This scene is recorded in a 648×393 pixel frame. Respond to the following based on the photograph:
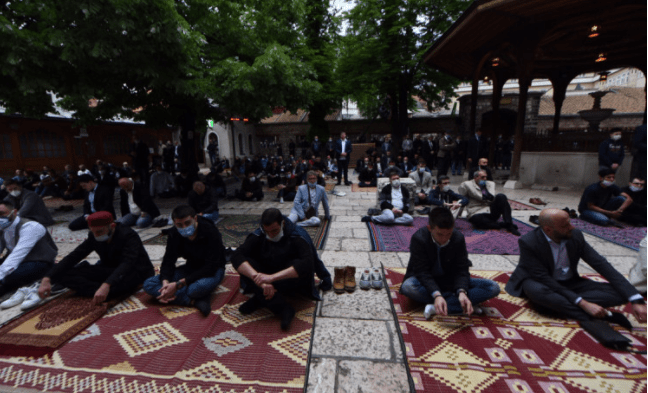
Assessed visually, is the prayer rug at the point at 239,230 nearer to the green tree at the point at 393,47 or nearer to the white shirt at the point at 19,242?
the white shirt at the point at 19,242

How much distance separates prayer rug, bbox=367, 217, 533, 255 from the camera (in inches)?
194

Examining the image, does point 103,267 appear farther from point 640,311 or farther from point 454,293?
point 640,311

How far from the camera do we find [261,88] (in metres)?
7.60

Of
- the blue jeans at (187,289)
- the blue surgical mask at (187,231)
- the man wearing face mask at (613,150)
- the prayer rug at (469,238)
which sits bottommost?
the prayer rug at (469,238)

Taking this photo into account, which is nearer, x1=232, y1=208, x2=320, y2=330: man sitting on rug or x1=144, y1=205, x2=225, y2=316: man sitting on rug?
x1=232, y1=208, x2=320, y2=330: man sitting on rug

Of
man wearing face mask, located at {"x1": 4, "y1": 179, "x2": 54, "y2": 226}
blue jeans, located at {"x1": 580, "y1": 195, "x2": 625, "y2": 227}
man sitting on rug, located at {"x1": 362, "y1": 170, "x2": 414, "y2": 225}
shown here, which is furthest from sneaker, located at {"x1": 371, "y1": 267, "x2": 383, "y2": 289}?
man wearing face mask, located at {"x1": 4, "y1": 179, "x2": 54, "y2": 226}

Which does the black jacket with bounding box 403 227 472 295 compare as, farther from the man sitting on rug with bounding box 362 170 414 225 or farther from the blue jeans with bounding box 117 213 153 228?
the blue jeans with bounding box 117 213 153 228

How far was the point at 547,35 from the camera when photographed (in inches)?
340

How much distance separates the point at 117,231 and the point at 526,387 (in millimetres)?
4035

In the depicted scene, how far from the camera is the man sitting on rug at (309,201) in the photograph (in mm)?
6480

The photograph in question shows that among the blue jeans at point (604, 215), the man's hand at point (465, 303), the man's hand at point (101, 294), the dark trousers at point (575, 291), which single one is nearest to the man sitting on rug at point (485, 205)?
the blue jeans at point (604, 215)

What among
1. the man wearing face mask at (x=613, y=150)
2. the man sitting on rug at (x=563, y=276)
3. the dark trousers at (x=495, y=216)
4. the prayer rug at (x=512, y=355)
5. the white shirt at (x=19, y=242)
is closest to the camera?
the prayer rug at (x=512, y=355)

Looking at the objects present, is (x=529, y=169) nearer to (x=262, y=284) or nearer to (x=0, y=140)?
(x=262, y=284)

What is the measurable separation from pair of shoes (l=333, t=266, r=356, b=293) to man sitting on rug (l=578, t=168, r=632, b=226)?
542 centimetres
